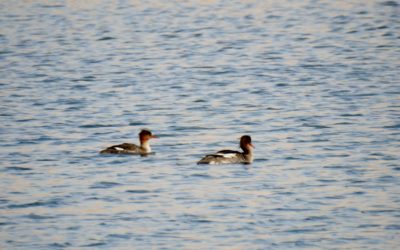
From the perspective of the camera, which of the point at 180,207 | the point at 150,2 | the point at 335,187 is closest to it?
the point at 180,207

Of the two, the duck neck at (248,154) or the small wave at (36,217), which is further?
the duck neck at (248,154)

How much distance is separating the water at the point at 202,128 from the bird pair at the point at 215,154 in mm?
158

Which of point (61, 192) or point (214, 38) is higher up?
point (214, 38)

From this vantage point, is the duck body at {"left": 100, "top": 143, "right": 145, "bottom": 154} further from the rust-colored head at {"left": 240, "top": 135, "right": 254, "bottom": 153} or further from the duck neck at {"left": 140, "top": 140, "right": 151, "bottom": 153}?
the rust-colored head at {"left": 240, "top": 135, "right": 254, "bottom": 153}

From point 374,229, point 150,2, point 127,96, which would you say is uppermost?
point 150,2

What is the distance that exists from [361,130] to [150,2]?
3333 cm

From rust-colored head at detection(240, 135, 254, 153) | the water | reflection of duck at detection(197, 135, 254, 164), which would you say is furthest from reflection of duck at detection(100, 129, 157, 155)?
rust-colored head at detection(240, 135, 254, 153)

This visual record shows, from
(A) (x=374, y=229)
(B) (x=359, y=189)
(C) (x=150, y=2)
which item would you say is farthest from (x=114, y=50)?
(A) (x=374, y=229)

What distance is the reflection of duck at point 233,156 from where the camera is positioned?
20.5m

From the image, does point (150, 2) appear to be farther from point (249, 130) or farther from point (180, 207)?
point (180, 207)

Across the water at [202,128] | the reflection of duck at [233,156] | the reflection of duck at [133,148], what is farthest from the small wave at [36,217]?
the reflection of duck at [133,148]

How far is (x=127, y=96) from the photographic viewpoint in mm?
30266

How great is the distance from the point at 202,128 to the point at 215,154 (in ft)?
14.1

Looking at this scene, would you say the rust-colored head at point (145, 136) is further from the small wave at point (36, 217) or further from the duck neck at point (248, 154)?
the small wave at point (36, 217)
